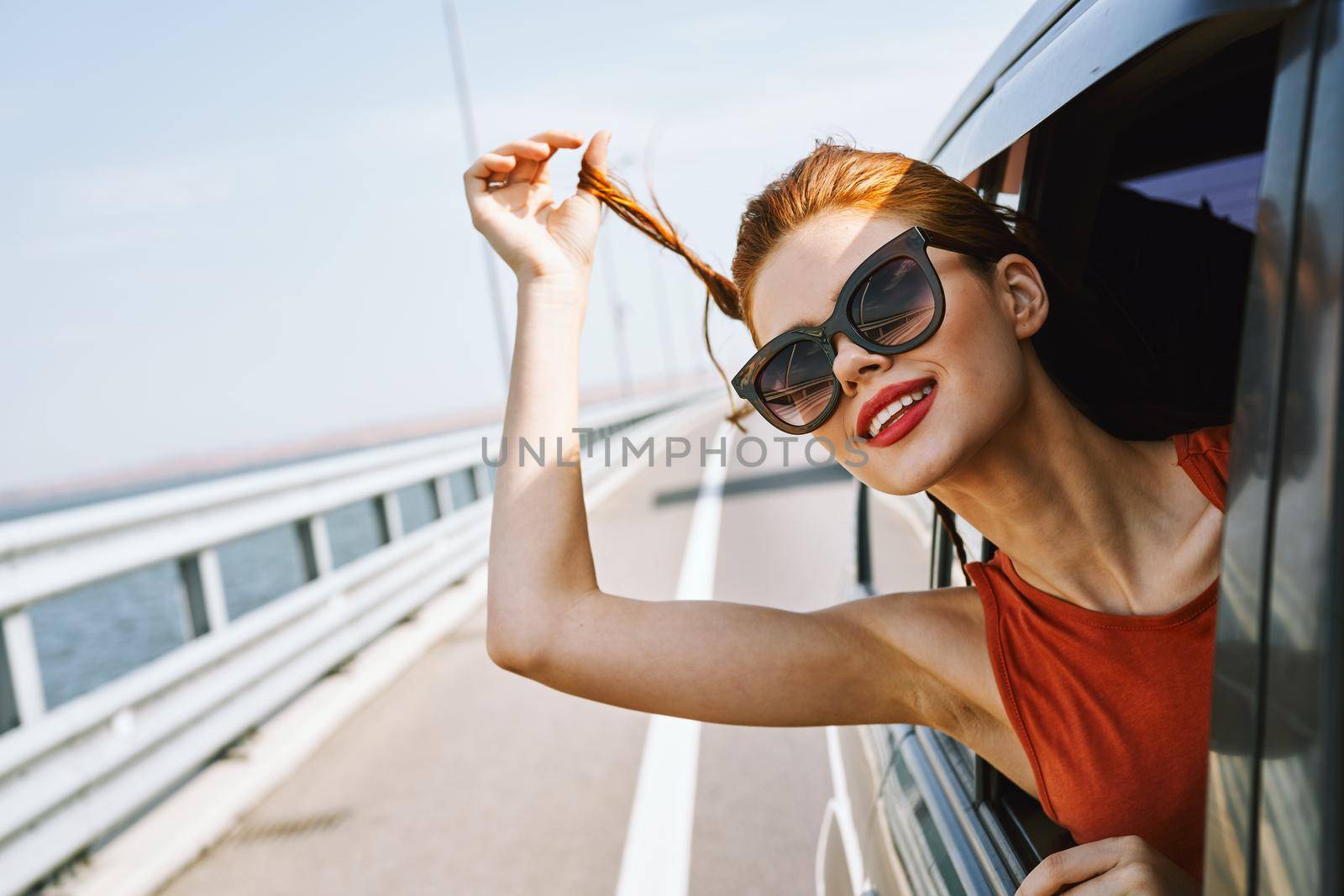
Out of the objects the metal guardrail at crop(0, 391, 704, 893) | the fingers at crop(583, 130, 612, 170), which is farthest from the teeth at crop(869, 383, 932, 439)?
the metal guardrail at crop(0, 391, 704, 893)

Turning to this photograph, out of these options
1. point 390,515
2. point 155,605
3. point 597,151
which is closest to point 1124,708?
point 597,151

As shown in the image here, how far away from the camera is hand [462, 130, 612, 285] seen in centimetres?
Result: 209

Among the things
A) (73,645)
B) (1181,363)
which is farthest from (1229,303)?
(73,645)

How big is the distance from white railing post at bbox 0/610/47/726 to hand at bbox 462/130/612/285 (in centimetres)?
272

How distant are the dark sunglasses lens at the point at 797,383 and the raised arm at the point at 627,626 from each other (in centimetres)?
33

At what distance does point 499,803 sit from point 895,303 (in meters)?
3.69

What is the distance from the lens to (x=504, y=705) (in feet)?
21.1

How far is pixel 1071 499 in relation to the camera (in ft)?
6.19

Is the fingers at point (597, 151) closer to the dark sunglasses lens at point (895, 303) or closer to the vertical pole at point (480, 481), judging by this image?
the dark sunglasses lens at point (895, 303)

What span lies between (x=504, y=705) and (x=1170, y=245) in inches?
192

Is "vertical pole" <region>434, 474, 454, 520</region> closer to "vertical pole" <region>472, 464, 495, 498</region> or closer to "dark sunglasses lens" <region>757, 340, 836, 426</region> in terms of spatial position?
"vertical pole" <region>472, 464, 495, 498</region>

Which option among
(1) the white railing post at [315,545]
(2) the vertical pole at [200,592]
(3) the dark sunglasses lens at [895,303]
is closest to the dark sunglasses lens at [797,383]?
(3) the dark sunglasses lens at [895,303]

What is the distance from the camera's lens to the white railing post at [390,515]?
899cm

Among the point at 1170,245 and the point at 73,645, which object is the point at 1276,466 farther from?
the point at 73,645
